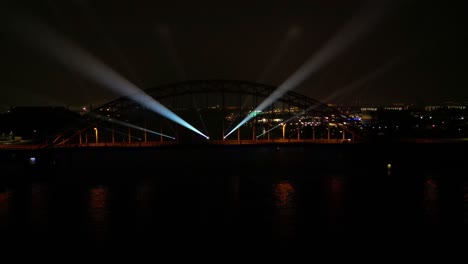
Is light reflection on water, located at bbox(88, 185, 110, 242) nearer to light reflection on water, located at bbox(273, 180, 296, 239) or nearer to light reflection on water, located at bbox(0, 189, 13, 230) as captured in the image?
light reflection on water, located at bbox(0, 189, 13, 230)

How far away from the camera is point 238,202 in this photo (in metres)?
34.7

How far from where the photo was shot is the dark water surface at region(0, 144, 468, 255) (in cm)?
2572

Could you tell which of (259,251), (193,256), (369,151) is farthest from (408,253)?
(369,151)

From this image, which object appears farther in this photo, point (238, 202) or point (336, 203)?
point (238, 202)

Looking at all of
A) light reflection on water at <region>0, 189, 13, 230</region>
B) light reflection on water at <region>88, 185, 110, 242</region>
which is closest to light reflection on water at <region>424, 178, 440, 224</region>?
light reflection on water at <region>88, 185, 110, 242</region>

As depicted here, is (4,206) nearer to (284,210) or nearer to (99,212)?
(99,212)

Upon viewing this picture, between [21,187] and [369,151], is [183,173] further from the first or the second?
[369,151]

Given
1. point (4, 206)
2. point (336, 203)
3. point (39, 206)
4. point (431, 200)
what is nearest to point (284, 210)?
point (336, 203)

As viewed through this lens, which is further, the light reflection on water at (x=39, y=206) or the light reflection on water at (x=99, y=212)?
the light reflection on water at (x=39, y=206)

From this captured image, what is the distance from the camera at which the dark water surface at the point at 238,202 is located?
2572cm

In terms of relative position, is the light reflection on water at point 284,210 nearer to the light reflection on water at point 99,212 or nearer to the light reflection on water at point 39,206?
the light reflection on water at point 99,212

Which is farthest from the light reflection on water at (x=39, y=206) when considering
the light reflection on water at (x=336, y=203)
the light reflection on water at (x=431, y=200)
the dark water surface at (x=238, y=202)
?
the light reflection on water at (x=431, y=200)

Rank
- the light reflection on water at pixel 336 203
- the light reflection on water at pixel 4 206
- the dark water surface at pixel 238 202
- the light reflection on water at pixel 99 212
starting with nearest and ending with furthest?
the dark water surface at pixel 238 202, the light reflection on water at pixel 99 212, the light reflection on water at pixel 4 206, the light reflection on water at pixel 336 203

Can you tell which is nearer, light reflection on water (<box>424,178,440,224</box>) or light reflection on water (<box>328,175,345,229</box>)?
light reflection on water (<box>328,175,345,229</box>)
